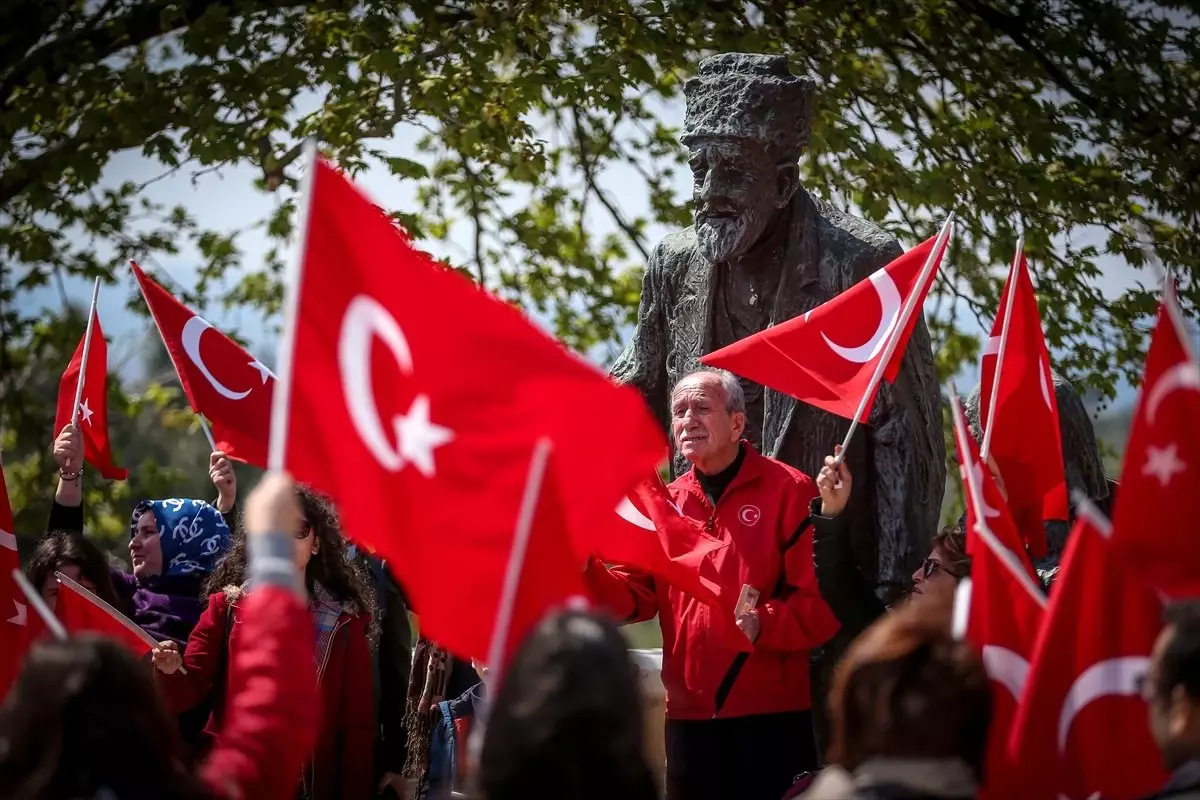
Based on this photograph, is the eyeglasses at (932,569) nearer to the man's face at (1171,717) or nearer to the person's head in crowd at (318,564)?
the man's face at (1171,717)

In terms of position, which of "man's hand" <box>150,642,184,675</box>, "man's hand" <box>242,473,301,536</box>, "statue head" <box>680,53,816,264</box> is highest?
"statue head" <box>680,53,816,264</box>

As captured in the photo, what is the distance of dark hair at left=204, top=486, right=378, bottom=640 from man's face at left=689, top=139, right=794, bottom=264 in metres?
1.66

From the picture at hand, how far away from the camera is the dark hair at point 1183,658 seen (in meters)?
3.24

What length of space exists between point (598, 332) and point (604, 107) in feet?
10.5

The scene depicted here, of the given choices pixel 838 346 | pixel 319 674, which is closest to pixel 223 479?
pixel 319 674

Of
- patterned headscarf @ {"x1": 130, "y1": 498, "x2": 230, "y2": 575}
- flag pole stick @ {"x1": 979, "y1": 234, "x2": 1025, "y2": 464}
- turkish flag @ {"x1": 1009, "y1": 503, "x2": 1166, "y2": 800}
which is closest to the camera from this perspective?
turkish flag @ {"x1": 1009, "y1": 503, "x2": 1166, "y2": 800}

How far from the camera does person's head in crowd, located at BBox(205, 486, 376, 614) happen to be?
5699 millimetres

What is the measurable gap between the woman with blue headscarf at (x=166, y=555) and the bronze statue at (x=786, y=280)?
1.92m

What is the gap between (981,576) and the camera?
3.97m

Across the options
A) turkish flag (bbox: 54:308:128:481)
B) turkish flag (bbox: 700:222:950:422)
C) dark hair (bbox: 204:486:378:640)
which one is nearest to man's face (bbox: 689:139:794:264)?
turkish flag (bbox: 700:222:950:422)

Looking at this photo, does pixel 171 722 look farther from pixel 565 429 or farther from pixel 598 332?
pixel 598 332

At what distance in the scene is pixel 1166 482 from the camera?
12.3 feet

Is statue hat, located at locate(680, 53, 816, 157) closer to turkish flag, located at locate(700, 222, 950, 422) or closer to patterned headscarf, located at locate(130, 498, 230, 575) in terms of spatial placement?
turkish flag, located at locate(700, 222, 950, 422)

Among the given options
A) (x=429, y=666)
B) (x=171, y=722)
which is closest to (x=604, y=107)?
(x=429, y=666)
